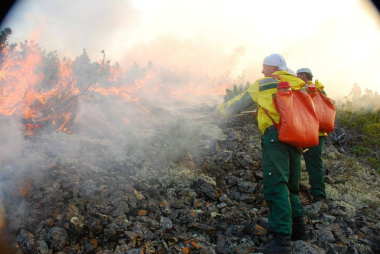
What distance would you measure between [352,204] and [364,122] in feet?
14.2

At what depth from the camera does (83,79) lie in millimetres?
10117

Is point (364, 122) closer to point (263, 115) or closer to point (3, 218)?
point (263, 115)

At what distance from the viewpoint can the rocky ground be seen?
2920 mm

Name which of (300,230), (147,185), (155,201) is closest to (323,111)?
(300,230)

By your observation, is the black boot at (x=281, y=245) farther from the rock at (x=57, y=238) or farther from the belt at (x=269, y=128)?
the rock at (x=57, y=238)

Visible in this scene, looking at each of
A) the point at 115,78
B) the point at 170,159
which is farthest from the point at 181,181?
the point at 115,78

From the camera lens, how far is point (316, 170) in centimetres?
427

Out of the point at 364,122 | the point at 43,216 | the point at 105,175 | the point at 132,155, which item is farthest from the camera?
the point at 364,122

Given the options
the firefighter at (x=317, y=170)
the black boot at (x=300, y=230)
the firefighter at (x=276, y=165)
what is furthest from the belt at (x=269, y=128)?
the firefighter at (x=317, y=170)

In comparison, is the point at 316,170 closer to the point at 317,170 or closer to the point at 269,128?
the point at 317,170

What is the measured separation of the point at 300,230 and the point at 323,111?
179 centimetres

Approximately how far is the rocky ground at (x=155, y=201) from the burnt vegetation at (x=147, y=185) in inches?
0.6

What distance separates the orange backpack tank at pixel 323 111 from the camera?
3884 mm

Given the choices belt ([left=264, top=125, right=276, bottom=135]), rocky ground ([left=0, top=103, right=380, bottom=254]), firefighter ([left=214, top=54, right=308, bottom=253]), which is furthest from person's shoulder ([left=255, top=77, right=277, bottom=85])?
rocky ground ([left=0, top=103, right=380, bottom=254])
